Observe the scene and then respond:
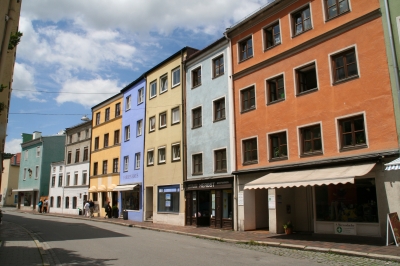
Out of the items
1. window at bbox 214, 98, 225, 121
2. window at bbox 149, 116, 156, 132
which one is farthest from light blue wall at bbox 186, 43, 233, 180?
window at bbox 149, 116, 156, 132

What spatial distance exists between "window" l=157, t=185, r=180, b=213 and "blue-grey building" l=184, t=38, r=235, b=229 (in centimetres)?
166

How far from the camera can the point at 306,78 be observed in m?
18.5

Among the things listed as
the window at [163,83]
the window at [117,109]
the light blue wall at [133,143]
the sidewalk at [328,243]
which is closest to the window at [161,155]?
the light blue wall at [133,143]

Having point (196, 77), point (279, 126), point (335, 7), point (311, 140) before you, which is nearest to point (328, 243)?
point (311, 140)

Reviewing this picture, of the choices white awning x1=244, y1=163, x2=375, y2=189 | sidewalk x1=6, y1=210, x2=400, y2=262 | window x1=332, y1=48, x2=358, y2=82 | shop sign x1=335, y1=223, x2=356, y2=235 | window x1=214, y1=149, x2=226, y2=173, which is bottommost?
sidewalk x1=6, y1=210, x2=400, y2=262

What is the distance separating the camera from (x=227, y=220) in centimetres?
2173

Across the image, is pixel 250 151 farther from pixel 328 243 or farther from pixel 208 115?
pixel 328 243

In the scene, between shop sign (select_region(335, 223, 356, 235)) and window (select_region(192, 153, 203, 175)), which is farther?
window (select_region(192, 153, 203, 175))

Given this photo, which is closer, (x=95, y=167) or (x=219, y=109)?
(x=219, y=109)

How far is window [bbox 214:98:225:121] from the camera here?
2339cm

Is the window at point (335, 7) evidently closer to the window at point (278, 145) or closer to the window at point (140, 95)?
the window at point (278, 145)

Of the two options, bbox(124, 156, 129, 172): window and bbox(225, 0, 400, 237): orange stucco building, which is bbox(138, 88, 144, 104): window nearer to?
bbox(124, 156, 129, 172): window

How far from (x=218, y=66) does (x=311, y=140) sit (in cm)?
934

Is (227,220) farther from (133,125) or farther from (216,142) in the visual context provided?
Answer: (133,125)
